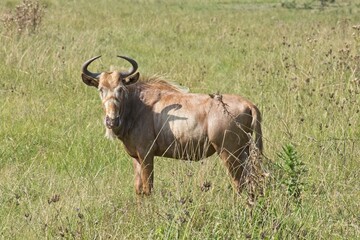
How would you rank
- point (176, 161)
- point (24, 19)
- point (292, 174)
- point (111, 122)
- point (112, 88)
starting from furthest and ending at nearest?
point (24, 19)
point (176, 161)
point (112, 88)
point (111, 122)
point (292, 174)

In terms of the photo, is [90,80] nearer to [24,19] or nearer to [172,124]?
[172,124]

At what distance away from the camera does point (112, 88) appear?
20.1ft

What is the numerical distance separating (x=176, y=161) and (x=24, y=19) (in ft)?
26.7

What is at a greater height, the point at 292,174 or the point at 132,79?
the point at 132,79

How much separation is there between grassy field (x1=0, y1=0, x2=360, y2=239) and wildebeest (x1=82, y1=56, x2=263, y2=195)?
19cm

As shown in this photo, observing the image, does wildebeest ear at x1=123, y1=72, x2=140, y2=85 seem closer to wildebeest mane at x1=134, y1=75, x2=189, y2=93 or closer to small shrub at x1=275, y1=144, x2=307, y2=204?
wildebeest mane at x1=134, y1=75, x2=189, y2=93

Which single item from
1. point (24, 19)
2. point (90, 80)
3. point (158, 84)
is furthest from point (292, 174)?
point (24, 19)

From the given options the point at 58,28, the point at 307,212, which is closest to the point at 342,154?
the point at 307,212

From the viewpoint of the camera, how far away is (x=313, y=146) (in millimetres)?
6895

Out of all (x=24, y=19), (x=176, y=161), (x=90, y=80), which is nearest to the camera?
(x=90, y=80)

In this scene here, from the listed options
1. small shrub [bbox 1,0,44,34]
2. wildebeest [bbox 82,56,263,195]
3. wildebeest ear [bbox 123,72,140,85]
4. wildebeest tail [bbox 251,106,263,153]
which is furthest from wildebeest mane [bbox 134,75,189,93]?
small shrub [bbox 1,0,44,34]

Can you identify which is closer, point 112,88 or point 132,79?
point 112,88

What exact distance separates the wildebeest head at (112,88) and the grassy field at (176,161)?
605 mm

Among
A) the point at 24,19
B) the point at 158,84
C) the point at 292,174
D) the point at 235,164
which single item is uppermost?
the point at 158,84
